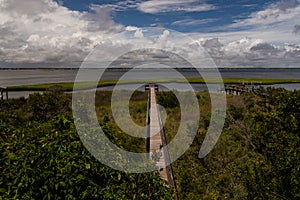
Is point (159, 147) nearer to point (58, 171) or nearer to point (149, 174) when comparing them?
point (149, 174)

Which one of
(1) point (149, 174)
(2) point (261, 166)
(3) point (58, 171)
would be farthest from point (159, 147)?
(3) point (58, 171)

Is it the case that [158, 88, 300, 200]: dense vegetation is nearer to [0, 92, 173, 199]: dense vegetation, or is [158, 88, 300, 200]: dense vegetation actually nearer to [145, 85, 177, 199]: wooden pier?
[145, 85, 177, 199]: wooden pier

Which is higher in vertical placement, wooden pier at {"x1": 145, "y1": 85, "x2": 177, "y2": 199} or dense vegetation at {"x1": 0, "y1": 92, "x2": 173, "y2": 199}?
dense vegetation at {"x1": 0, "y1": 92, "x2": 173, "y2": 199}

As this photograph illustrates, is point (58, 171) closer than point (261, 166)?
Yes

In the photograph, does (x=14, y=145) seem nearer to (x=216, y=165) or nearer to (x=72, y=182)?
(x=72, y=182)

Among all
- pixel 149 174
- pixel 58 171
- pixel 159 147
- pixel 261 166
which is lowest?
pixel 261 166

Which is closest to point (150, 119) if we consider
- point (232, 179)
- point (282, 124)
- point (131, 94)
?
point (232, 179)

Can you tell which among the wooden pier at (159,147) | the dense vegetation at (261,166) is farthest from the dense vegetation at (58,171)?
the dense vegetation at (261,166)

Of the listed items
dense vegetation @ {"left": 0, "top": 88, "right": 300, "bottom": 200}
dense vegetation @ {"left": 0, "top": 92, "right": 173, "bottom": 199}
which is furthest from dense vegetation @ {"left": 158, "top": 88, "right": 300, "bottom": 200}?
dense vegetation @ {"left": 0, "top": 92, "right": 173, "bottom": 199}
